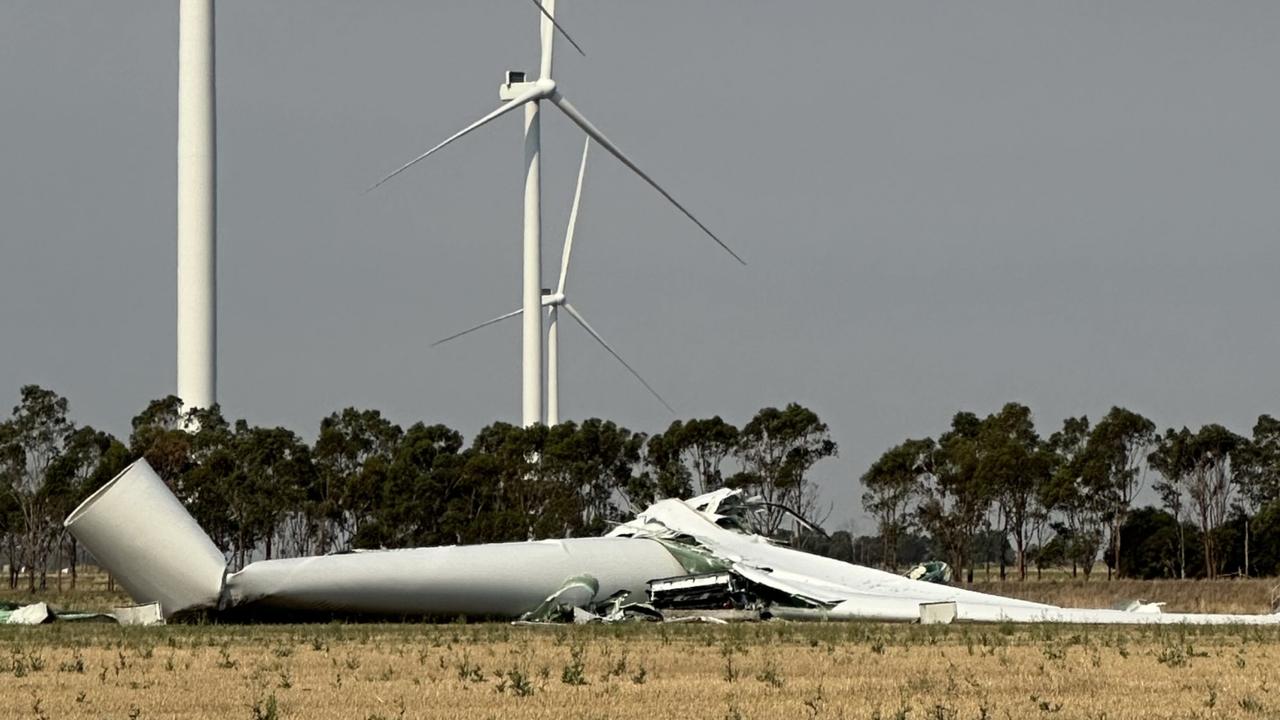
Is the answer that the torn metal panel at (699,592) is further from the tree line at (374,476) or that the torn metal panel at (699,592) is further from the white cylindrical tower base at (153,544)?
the tree line at (374,476)

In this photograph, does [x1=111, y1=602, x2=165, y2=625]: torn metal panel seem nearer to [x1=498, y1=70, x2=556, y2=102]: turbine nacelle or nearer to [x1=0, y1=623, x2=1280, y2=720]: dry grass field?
[x1=0, y1=623, x2=1280, y2=720]: dry grass field

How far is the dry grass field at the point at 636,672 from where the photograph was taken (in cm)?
2355

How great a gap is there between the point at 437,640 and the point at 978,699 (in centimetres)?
1311

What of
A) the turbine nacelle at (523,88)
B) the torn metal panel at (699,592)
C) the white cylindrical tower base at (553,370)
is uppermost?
the turbine nacelle at (523,88)

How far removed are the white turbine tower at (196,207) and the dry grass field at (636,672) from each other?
72407 millimetres

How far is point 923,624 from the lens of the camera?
138ft

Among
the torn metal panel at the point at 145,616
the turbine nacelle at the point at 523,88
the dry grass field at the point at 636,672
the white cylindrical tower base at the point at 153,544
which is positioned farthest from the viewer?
the turbine nacelle at the point at 523,88

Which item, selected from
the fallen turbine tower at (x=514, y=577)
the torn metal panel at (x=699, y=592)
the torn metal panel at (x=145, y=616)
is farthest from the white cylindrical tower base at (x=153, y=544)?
the torn metal panel at (x=699, y=592)

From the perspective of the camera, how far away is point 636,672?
93.6 ft

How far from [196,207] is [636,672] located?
8554 centimetres

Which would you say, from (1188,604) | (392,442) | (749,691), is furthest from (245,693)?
(392,442)

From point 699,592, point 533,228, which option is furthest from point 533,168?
point 699,592

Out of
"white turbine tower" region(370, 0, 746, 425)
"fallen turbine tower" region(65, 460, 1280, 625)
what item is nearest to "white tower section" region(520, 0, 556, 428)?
"white turbine tower" region(370, 0, 746, 425)

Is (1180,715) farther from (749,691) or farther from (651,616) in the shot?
(651,616)
